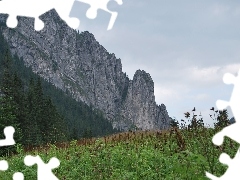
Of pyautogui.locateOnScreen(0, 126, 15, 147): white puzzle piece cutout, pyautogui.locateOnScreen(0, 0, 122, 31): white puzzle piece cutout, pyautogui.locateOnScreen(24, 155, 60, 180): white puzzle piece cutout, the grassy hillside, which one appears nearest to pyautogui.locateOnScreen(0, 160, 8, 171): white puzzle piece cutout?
pyautogui.locateOnScreen(0, 126, 15, 147): white puzzle piece cutout

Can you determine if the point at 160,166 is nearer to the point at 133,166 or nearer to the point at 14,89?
the point at 133,166

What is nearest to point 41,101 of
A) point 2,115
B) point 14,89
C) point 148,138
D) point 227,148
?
point 14,89

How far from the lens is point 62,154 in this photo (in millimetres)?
13969

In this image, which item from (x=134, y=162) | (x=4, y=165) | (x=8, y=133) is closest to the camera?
(x=4, y=165)

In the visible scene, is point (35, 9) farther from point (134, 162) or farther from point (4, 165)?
point (134, 162)

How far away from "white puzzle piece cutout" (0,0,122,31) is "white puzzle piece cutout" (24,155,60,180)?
1.59m

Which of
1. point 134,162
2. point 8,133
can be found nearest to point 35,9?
point 8,133

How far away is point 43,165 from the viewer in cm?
388

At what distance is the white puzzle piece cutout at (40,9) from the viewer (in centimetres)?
468

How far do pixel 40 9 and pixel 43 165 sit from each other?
2020 millimetres

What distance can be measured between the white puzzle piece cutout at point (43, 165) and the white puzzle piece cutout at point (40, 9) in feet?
5.23

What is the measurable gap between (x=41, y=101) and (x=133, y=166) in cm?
5244

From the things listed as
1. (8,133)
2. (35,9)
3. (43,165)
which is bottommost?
(43,165)

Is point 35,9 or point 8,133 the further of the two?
point 35,9
